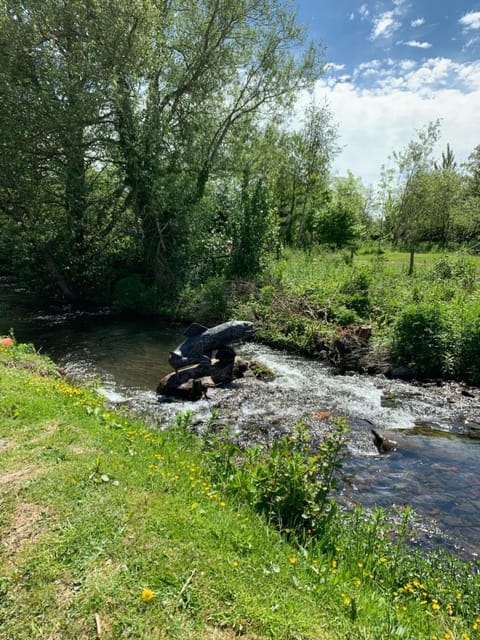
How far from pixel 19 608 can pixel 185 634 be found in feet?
3.67

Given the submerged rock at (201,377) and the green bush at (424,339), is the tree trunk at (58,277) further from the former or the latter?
the green bush at (424,339)

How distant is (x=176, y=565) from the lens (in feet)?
9.38

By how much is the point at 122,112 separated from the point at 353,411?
50.7ft

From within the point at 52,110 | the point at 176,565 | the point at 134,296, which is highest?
the point at 52,110

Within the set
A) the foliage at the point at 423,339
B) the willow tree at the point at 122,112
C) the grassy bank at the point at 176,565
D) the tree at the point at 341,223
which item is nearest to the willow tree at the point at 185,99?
the willow tree at the point at 122,112

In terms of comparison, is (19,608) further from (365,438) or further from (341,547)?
(365,438)

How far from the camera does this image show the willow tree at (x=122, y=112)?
593 inches

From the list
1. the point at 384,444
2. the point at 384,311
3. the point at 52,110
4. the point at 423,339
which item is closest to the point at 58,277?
the point at 52,110

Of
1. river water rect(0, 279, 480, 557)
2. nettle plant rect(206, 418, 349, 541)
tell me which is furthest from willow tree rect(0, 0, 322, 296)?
nettle plant rect(206, 418, 349, 541)

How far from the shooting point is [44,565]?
2803 mm

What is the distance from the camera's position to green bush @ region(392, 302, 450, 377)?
988 cm

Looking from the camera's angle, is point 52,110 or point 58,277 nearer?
point 52,110

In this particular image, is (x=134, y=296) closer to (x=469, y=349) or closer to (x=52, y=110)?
(x=52, y=110)

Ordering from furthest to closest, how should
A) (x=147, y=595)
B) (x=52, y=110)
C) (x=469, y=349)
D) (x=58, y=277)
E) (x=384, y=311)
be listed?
(x=58, y=277)
(x=52, y=110)
(x=384, y=311)
(x=469, y=349)
(x=147, y=595)
